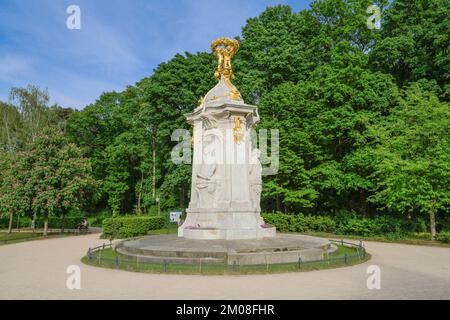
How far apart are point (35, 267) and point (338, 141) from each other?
25.5 meters

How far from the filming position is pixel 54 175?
2875cm

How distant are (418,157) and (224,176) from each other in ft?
43.5

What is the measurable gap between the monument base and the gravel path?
204 inches

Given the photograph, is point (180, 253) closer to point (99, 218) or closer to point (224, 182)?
point (224, 182)

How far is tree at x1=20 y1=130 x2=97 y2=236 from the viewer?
28.0 metres

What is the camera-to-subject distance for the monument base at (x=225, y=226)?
641 inches

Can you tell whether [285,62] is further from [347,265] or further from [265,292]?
[265,292]

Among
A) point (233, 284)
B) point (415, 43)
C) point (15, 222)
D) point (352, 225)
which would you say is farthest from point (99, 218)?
point (233, 284)

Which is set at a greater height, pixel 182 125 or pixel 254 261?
pixel 182 125

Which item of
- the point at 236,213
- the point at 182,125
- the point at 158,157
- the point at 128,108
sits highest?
the point at 128,108

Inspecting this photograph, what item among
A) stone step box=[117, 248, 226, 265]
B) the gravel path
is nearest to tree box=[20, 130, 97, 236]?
the gravel path

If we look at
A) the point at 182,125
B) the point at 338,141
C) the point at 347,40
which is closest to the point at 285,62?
the point at 347,40

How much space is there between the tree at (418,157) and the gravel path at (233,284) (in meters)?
9.34

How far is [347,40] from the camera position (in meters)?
33.8
